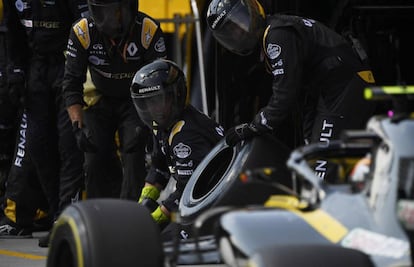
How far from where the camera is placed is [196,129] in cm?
805

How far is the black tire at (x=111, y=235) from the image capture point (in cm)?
545

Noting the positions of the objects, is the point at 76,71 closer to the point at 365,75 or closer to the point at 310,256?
the point at 365,75

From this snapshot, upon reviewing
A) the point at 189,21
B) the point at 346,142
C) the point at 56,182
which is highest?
the point at 346,142

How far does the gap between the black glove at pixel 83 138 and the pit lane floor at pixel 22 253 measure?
74 cm

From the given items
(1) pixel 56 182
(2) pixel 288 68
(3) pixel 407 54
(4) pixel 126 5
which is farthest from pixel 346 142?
(3) pixel 407 54

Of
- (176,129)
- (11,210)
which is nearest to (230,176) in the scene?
(176,129)

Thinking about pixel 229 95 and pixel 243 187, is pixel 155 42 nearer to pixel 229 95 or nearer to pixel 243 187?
pixel 229 95

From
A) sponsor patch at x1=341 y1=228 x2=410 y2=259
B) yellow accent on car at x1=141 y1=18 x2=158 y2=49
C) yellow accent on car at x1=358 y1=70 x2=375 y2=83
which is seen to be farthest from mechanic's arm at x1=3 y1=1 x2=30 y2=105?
sponsor patch at x1=341 y1=228 x2=410 y2=259

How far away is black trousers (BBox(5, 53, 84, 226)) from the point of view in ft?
32.3

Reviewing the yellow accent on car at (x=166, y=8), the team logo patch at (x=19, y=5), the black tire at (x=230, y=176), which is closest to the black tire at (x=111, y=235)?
the black tire at (x=230, y=176)

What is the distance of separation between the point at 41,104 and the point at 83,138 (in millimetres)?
909

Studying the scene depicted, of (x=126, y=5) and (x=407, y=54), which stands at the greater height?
(x=126, y=5)

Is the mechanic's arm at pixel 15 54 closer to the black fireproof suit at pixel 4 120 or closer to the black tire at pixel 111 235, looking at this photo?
the black fireproof suit at pixel 4 120

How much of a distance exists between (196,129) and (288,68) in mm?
648
